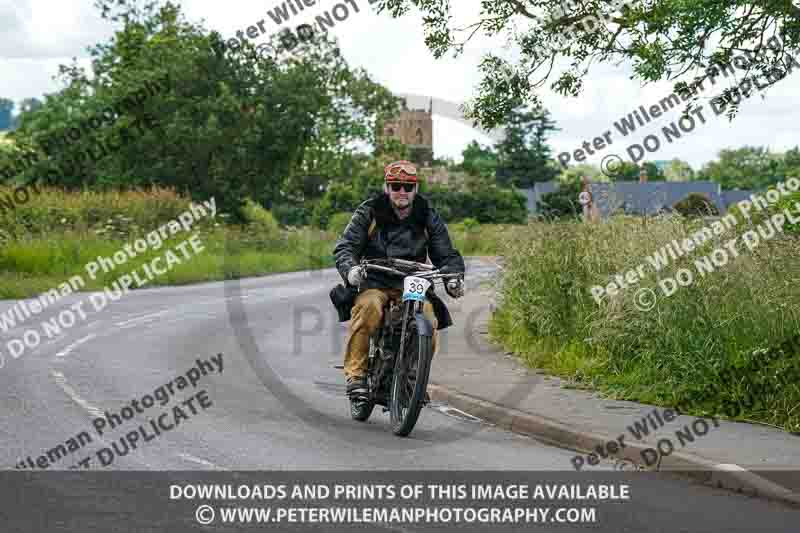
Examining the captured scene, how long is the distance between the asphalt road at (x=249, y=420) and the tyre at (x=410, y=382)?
0.16 meters

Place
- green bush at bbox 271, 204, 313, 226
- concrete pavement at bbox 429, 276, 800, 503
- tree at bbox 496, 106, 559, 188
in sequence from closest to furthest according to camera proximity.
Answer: concrete pavement at bbox 429, 276, 800, 503 → green bush at bbox 271, 204, 313, 226 → tree at bbox 496, 106, 559, 188

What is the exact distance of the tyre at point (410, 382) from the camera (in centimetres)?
927

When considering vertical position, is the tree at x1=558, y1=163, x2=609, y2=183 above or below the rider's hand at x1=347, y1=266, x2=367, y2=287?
above

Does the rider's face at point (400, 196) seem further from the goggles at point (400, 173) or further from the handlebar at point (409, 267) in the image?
the handlebar at point (409, 267)

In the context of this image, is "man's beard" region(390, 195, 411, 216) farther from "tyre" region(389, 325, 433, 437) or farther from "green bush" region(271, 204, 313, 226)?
"green bush" region(271, 204, 313, 226)

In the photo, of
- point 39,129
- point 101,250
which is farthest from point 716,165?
point 101,250

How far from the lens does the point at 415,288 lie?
9.51 metres

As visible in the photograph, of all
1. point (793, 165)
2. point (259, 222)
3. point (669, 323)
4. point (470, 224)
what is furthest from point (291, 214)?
point (669, 323)

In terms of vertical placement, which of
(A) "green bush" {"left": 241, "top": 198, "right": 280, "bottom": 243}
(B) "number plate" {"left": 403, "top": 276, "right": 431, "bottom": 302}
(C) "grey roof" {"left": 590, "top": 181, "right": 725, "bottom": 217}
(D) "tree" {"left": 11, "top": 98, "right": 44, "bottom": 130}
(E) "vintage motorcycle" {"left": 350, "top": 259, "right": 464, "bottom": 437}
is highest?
(D) "tree" {"left": 11, "top": 98, "right": 44, "bottom": 130}

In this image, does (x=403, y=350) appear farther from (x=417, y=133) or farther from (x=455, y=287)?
(x=417, y=133)

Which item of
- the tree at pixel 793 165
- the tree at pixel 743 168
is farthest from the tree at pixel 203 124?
the tree at pixel 743 168

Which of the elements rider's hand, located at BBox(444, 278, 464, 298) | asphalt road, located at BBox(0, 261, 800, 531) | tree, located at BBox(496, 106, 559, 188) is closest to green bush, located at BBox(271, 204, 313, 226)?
tree, located at BBox(496, 106, 559, 188)

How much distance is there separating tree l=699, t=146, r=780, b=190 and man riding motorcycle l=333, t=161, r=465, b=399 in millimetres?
140860

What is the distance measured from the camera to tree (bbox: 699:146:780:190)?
151000 millimetres
